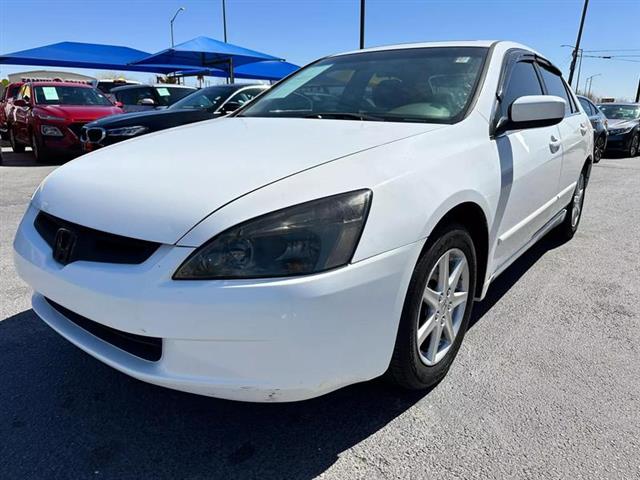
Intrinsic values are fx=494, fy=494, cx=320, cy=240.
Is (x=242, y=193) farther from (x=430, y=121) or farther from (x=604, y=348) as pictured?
(x=604, y=348)

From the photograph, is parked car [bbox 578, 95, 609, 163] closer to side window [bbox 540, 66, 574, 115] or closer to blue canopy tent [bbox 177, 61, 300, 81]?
side window [bbox 540, 66, 574, 115]

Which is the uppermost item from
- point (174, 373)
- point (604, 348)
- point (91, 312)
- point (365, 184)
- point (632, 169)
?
point (365, 184)

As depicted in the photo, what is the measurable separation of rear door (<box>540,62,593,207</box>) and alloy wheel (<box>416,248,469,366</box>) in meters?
1.76

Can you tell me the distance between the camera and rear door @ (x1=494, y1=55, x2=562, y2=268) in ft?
8.35

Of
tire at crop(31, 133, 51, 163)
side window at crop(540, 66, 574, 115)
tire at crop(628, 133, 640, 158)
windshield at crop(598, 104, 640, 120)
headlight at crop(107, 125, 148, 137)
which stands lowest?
tire at crop(628, 133, 640, 158)

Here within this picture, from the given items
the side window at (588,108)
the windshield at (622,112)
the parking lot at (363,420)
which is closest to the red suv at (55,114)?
the parking lot at (363,420)

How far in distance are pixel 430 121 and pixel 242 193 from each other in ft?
3.72

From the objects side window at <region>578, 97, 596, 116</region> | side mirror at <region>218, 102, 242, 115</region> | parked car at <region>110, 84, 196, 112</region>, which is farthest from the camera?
parked car at <region>110, 84, 196, 112</region>

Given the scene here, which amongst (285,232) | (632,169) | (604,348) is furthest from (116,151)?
(632,169)

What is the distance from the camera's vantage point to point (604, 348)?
2.66m

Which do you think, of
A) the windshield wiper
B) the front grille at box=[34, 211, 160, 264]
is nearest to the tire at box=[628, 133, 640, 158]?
the windshield wiper

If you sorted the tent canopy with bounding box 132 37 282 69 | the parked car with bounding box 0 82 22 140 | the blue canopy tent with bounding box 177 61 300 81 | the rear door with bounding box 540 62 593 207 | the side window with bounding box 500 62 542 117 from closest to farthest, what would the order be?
the side window with bounding box 500 62 542 117, the rear door with bounding box 540 62 593 207, the parked car with bounding box 0 82 22 140, the tent canopy with bounding box 132 37 282 69, the blue canopy tent with bounding box 177 61 300 81

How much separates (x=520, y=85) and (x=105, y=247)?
8.39 feet

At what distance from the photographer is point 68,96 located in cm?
1032
